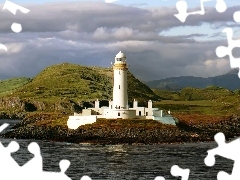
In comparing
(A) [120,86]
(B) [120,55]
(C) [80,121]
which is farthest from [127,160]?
(B) [120,55]

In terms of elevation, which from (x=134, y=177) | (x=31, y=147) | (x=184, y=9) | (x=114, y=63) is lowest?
(x=134, y=177)

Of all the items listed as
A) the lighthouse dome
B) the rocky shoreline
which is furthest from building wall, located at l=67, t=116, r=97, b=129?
the lighthouse dome

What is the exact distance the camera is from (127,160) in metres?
52.2

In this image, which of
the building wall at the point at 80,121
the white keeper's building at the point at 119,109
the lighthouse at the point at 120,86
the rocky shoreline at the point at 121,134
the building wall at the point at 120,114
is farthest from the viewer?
the lighthouse at the point at 120,86

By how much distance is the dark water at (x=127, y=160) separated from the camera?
139 feet

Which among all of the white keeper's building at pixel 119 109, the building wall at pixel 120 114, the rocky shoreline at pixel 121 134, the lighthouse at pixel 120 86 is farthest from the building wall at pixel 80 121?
the lighthouse at pixel 120 86

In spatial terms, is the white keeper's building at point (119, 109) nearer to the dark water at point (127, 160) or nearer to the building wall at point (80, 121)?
the building wall at point (80, 121)

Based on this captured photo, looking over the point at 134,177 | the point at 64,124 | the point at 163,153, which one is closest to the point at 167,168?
the point at 134,177

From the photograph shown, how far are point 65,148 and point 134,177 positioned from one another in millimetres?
23941

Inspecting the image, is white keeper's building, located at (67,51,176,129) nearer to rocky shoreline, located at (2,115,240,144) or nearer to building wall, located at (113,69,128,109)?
building wall, located at (113,69,128,109)

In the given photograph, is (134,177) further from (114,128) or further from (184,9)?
(114,128)

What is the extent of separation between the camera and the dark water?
42500 mm

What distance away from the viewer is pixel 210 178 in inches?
1550

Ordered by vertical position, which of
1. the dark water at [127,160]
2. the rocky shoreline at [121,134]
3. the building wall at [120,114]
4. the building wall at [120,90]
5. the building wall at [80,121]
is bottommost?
the dark water at [127,160]
